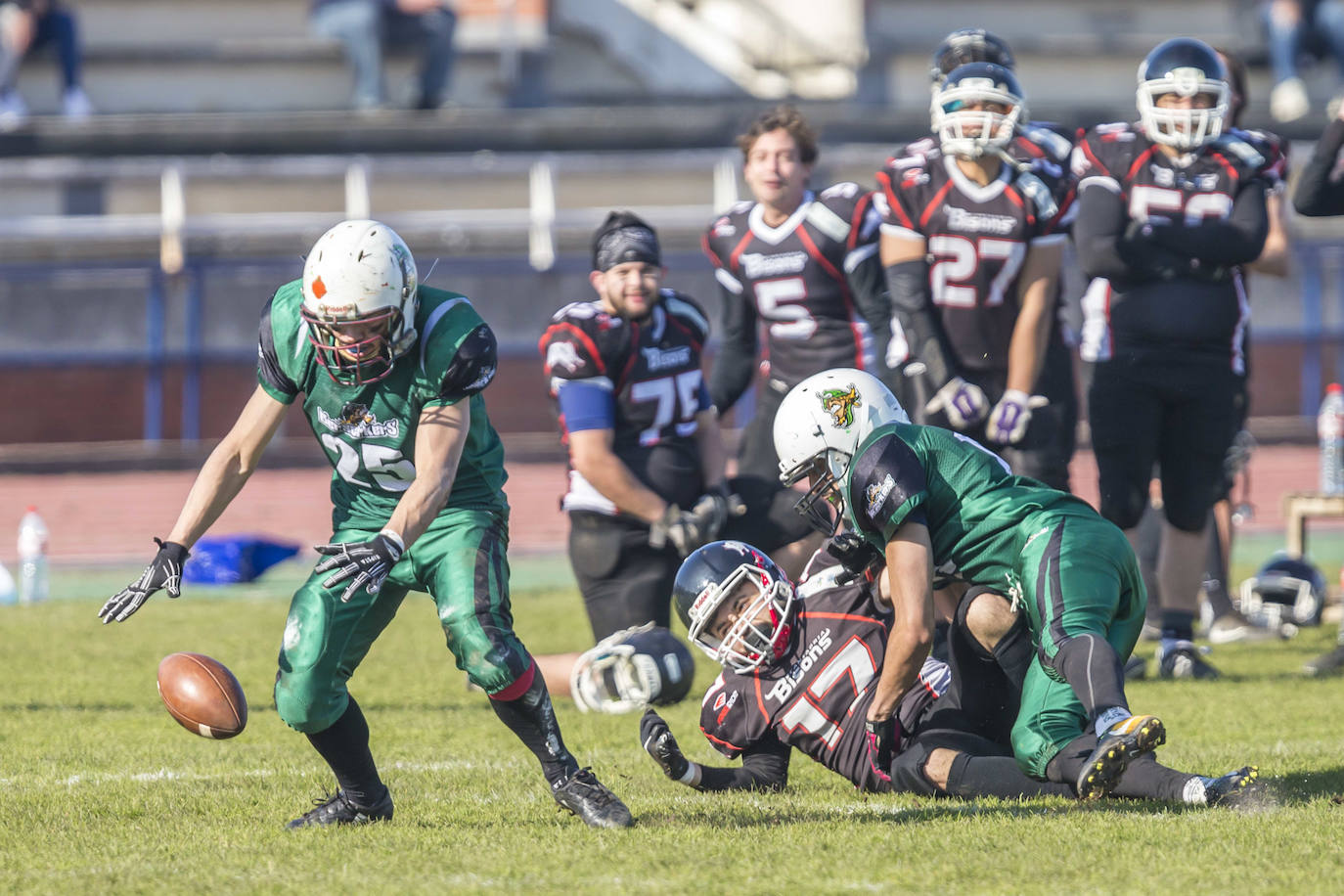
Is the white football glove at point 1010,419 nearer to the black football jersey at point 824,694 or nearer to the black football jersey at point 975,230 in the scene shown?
the black football jersey at point 975,230

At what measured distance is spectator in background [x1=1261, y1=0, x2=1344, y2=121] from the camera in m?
22.7

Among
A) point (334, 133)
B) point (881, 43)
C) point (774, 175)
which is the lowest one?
point (774, 175)

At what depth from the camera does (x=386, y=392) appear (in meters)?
4.99

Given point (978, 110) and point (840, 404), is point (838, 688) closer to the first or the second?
point (840, 404)

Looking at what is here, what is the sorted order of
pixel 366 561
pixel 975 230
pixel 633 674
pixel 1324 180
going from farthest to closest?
pixel 975 230 → pixel 633 674 → pixel 1324 180 → pixel 366 561

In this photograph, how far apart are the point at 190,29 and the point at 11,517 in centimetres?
988

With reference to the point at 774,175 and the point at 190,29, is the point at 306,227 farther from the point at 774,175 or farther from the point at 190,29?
the point at 774,175

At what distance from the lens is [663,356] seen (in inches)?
296

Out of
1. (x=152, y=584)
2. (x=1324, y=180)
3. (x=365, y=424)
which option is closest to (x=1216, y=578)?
(x=1324, y=180)

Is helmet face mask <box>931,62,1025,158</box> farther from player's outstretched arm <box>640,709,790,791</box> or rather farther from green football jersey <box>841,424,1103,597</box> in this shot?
player's outstretched arm <box>640,709,790,791</box>

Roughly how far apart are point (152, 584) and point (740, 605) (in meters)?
1.67

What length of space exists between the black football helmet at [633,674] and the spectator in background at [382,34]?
15.5 meters

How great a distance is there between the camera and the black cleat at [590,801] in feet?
15.6

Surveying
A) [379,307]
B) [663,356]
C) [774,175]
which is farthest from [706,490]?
[379,307]
